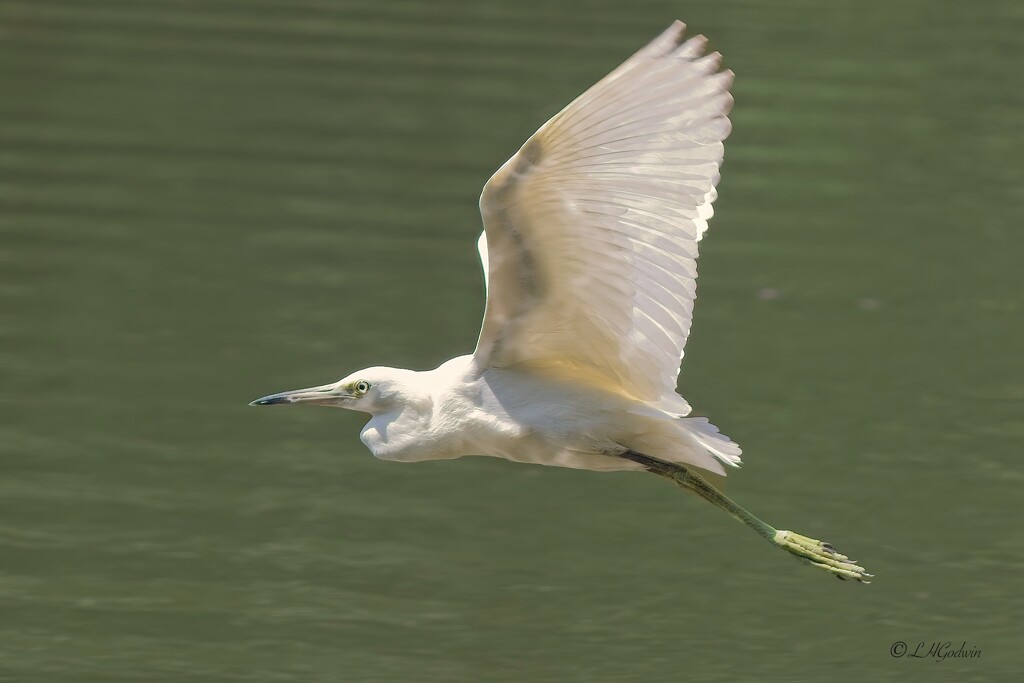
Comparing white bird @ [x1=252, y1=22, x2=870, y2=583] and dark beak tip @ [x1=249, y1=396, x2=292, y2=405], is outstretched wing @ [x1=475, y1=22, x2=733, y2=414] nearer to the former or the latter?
white bird @ [x1=252, y1=22, x2=870, y2=583]

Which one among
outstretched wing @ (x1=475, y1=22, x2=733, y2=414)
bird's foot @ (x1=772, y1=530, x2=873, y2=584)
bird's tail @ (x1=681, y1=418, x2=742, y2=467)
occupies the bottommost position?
bird's foot @ (x1=772, y1=530, x2=873, y2=584)

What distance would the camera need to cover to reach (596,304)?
239 inches

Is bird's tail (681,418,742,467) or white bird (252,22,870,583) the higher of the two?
white bird (252,22,870,583)

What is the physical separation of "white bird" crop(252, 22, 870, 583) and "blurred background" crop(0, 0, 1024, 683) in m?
1.32

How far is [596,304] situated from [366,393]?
996 millimetres

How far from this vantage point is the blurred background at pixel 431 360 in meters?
7.85

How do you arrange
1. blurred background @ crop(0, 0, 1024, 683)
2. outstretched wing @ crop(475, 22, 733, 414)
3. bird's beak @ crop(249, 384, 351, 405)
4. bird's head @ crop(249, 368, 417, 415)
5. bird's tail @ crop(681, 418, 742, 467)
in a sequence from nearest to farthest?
outstretched wing @ crop(475, 22, 733, 414), bird's tail @ crop(681, 418, 742, 467), bird's head @ crop(249, 368, 417, 415), bird's beak @ crop(249, 384, 351, 405), blurred background @ crop(0, 0, 1024, 683)

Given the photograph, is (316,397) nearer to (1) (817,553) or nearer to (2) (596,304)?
(2) (596,304)

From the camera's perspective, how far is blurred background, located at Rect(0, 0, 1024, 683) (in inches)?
309

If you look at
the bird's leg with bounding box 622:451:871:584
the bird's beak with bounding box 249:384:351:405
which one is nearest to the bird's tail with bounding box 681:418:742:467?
the bird's leg with bounding box 622:451:871:584

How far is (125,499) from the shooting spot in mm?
8711

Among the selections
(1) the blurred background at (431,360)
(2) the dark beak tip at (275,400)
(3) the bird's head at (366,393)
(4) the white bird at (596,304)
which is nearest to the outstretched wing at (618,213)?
(4) the white bird at (596,304)

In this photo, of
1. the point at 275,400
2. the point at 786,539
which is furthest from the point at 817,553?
the point at 275,400

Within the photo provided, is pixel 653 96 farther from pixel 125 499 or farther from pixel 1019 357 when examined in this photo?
pixel 1019 357
